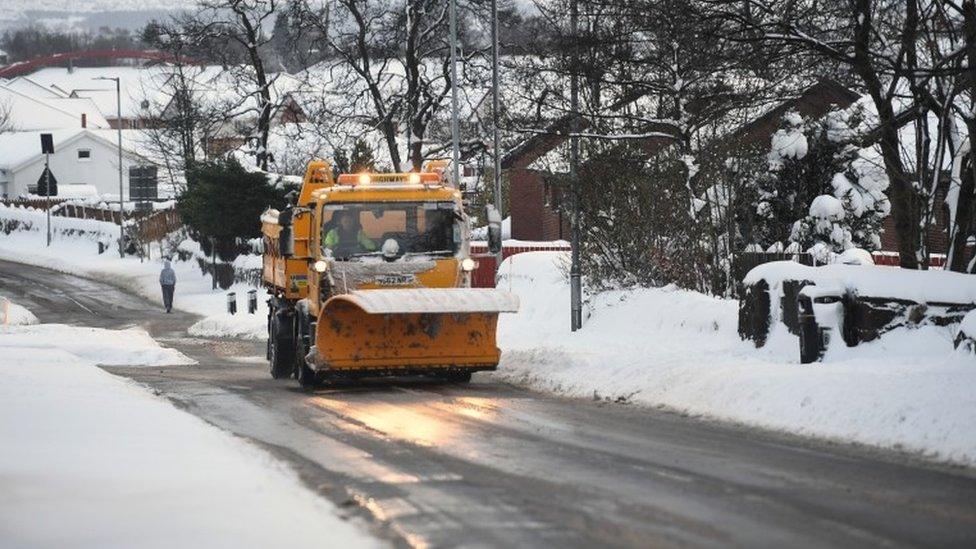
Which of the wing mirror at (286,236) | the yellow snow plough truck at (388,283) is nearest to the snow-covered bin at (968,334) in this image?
the yellow snow plough truck at (388,283)

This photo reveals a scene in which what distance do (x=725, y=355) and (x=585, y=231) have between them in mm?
8361

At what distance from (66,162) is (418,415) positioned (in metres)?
113

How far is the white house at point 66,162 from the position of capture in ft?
390

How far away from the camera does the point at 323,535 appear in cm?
820

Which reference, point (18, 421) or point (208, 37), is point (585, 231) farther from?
point (208, 37)

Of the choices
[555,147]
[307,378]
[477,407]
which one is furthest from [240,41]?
[477,407]

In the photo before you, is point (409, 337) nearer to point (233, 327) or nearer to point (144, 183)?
point (233, 327)

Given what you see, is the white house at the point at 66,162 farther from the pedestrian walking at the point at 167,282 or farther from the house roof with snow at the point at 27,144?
the pedestrian walking at the point at 167,282

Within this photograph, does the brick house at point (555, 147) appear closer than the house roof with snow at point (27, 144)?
Yes

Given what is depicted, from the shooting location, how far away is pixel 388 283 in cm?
1936

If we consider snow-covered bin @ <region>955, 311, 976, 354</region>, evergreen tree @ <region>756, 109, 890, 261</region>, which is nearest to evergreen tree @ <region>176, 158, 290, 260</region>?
evergreen tree @ <region>756, 109, 890, 261</region>

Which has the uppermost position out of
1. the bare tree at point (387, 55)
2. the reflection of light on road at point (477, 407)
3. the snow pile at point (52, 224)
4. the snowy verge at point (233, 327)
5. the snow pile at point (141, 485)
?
the bare tree at point (387, 55)

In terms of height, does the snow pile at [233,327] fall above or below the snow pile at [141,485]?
below

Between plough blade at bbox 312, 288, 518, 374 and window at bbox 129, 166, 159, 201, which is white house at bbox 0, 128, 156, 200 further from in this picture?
plough blade at bbox 312, 288, 518, 374
